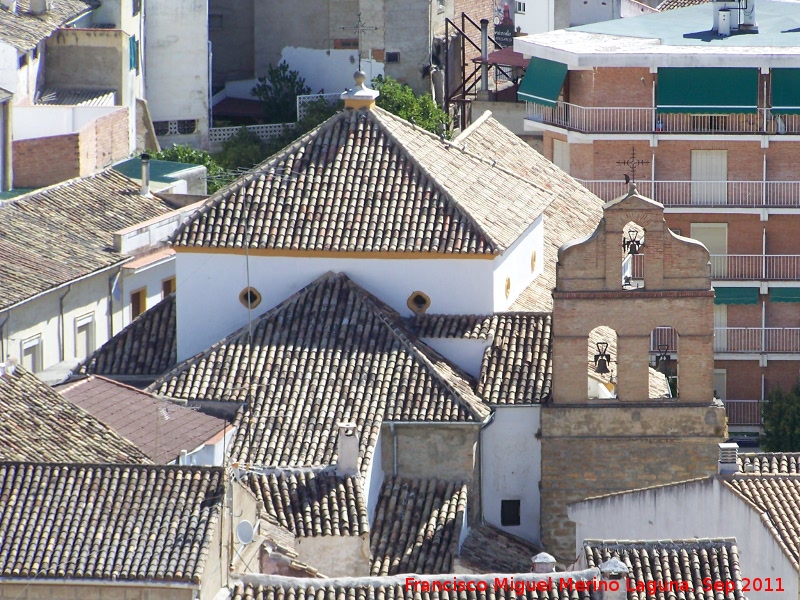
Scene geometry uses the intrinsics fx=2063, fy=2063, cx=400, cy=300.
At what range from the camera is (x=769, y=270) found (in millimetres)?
56719

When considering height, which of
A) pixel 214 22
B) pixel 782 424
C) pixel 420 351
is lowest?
pixel 782 424

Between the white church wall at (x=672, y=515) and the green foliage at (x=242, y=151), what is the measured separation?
34.3 metres

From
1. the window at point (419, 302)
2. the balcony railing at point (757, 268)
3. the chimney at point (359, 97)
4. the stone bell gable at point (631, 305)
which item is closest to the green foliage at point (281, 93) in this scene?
the balcony railing at point (757, 268)

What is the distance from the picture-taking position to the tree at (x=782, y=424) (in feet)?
167

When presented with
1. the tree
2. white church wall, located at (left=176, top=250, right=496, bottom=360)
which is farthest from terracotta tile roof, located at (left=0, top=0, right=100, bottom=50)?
the tree

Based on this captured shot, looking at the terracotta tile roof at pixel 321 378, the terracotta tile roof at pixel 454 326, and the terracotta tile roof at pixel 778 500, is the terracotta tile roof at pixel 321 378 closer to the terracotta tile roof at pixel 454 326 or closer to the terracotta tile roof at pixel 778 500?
the terracotta tile roof at pixel 454 326

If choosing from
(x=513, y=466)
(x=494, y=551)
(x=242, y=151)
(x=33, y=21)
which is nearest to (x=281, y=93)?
(x=242, y=151)

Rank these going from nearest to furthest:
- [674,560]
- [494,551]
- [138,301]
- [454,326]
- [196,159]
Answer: [674,560] < [494,551] < [454,326] < [138,301] < [196,159]

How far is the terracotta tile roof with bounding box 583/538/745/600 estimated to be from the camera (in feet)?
91.4

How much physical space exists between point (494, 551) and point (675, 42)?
27.0 meters

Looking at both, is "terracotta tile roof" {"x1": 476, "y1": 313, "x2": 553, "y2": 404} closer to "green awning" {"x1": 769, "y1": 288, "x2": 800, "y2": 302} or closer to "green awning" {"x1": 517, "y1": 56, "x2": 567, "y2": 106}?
"green awning" {"x1": 769, "y1": 288, "x2": 800, "y2": 302}

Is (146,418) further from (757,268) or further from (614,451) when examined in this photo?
(757,268)

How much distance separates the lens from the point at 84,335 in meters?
48.0

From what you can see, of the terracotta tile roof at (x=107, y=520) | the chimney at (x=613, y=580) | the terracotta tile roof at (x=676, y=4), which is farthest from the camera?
the terracotta tile roof at (x=676, y=4)
